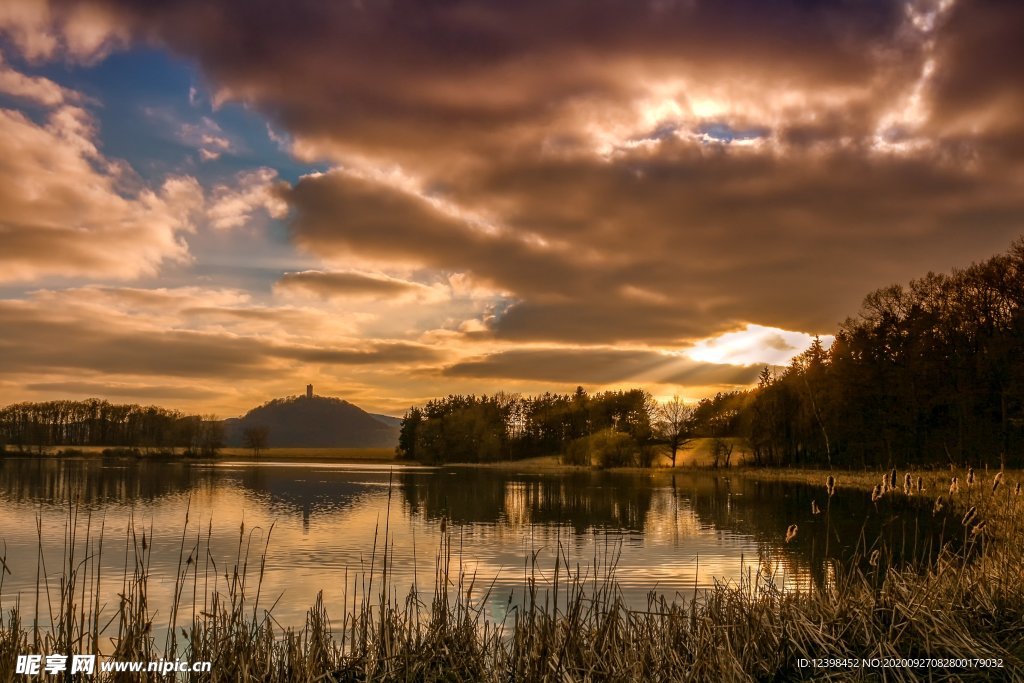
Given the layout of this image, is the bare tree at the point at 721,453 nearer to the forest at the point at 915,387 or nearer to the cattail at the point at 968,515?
the forest at the point at 915,387

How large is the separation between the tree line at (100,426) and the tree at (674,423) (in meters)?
102

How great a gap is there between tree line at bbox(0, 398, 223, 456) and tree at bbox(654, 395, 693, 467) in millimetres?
101941

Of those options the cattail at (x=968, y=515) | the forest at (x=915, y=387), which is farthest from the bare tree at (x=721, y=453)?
the cattail at (x=968, y=515)

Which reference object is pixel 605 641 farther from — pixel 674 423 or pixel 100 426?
pixel 100 426

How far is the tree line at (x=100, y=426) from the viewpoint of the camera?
6791 inches

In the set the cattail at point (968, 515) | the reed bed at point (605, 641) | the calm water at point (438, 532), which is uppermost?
the cattail at point (968, 515)

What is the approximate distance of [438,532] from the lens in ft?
109

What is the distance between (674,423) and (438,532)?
3661 inches

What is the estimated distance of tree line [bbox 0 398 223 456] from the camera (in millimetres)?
172500

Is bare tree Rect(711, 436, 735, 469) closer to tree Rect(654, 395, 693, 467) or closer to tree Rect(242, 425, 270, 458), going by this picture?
tree Rect(654, 395, 693, 467)

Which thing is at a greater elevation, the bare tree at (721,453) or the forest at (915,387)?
the forest at (915,387)

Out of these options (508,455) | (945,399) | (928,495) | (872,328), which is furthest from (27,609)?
(508,455)

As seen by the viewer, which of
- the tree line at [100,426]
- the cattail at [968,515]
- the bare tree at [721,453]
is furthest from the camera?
the tree line at [100,426]

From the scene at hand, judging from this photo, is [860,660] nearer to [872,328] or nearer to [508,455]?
[872,328]
